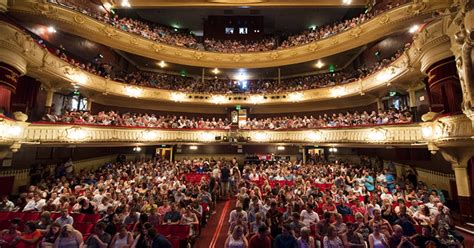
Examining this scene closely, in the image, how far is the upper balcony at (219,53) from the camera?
1154 cm

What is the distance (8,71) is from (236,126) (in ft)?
41.4

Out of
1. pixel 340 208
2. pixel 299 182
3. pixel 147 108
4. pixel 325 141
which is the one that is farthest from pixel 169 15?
pixel 340 208

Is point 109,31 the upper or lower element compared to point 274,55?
lower

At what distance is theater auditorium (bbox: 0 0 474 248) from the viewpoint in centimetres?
538

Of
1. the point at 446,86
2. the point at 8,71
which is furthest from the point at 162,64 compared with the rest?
the point at 446,86

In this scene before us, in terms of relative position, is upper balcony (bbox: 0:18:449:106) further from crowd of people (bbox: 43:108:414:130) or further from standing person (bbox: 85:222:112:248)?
standing person (bbox: 85:222:112:248)

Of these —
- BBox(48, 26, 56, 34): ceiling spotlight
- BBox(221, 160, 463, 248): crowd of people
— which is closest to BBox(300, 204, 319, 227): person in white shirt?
BBox(221, 160, 463, 248): crowd of people

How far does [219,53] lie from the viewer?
64.3ft

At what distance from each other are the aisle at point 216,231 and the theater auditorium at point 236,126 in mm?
69

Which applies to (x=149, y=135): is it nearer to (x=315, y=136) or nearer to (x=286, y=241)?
(x=315, y=136)

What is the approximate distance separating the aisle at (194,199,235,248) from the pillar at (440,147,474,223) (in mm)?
8003

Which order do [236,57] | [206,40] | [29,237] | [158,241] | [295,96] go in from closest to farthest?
[158,241] < [29,237] < [295,96] < [236,57] < [206,40]

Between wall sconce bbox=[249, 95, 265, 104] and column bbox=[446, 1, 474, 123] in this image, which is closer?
column bbox=[446, 1, 474, 123]

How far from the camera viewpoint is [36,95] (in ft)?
38.4
